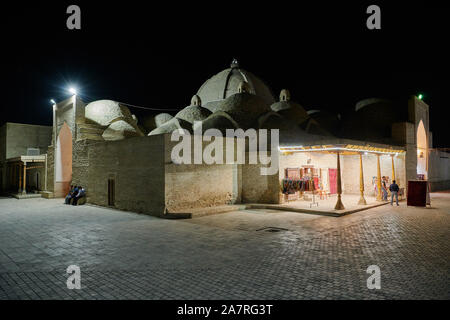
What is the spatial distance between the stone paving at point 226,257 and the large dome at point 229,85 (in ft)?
73.1

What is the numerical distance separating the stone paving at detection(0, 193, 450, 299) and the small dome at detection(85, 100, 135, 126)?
519 inches

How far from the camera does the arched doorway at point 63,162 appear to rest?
22547 mm

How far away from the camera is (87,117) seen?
80.2 feet

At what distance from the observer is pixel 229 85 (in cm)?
3275

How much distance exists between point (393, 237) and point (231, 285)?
630 cm

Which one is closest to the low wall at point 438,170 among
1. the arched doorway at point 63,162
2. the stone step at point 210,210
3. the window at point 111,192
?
the stone step at point 210,210

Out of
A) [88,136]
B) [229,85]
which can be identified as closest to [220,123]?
[88,136]

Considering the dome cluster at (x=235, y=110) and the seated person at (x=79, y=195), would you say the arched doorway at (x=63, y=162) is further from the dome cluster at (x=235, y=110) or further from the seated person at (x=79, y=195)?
the dome cluster at (x=235, y=110)

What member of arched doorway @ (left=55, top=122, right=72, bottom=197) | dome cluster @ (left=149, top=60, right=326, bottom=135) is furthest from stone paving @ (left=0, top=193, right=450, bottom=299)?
dome cluster @ (left=149, top=60, right=326, bottom=135)

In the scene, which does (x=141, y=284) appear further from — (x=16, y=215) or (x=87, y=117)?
(x=87, y=117)

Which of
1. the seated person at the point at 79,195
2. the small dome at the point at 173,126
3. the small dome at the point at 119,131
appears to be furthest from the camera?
the small dome at the point at 173,126

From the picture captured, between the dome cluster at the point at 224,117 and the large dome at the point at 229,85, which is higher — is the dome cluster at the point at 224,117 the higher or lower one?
the lower one
